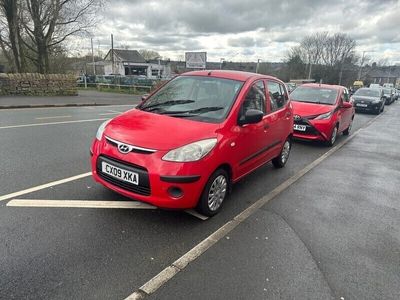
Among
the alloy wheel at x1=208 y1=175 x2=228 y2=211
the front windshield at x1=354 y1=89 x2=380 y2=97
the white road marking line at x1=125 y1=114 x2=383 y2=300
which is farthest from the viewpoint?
the front windshield at x1=354 y1=89 x2=380 y2=97

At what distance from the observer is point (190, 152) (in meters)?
3.28

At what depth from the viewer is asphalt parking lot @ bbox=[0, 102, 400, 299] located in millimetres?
2535

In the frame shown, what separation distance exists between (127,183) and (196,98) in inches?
65.4

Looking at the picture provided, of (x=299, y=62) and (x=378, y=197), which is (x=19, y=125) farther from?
(x=299, y=62)

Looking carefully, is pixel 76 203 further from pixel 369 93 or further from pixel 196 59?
pixel 196 59

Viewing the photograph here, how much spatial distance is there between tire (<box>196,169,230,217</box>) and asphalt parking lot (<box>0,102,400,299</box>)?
0.46 ft

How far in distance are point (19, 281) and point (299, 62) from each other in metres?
70.3

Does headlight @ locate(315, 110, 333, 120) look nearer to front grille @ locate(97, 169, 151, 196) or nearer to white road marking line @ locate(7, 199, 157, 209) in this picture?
white road marking line @ locate(7, 199, 157, 209)

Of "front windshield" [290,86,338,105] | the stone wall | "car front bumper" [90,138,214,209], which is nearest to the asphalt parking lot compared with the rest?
"car front bumper" [90,138,214,209]

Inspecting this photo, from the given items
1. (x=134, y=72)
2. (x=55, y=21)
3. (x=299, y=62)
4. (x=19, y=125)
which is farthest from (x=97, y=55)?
(x=19, y=125)

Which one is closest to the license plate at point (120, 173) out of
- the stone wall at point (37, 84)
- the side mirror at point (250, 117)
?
the side mirror at point (250, 117)

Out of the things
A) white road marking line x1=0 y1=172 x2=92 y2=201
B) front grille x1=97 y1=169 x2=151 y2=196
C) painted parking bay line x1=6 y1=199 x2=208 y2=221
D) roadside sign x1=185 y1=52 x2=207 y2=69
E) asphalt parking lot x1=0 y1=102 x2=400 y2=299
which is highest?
roadside sign x1=185 y1=52 x2=207 y2=69

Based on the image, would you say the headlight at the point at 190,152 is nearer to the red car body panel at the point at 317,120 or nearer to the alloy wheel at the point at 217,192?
the alloy wheel at the point at 217,192

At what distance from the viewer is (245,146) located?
13.6 feet
